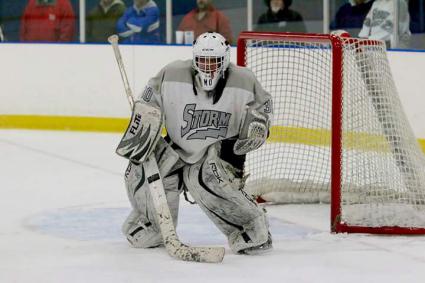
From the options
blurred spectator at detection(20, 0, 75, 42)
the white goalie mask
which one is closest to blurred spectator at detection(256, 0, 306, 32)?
blurred spectator at detection(20, 0, 75, 42)

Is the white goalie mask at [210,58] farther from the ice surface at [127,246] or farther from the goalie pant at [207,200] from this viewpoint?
the ice surface at [127,246]

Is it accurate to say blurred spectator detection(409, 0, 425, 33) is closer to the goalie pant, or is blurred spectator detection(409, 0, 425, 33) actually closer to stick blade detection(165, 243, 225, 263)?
the goalie pant

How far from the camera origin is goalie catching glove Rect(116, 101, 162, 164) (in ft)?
14.8

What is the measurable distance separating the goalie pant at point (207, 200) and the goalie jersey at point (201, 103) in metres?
0.07

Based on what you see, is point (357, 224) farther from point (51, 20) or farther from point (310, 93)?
point (51, 20)

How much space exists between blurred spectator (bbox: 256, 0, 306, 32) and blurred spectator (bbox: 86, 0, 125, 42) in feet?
Result: 3.82

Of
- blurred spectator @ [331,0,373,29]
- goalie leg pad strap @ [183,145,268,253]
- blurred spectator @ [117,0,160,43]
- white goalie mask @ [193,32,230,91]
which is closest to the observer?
white goalie mask @ [193,32,230,91]

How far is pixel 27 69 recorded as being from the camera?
8.91 m

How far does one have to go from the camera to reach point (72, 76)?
880 centimetres

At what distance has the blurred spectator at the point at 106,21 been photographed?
8898 millimetres

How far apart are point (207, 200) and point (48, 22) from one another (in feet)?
15.6

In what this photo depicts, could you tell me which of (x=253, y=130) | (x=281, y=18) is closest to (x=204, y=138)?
(x=253, y=130)

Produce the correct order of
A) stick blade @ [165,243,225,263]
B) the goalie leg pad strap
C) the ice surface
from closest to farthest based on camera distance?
the ice surface
stick blade @ [165,243,225,263]
the goalie leg pad strap

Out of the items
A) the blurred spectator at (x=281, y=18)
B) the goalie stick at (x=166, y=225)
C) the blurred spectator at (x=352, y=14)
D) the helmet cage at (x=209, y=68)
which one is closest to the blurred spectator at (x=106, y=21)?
the blurred spectator at (x=281, y=18)
